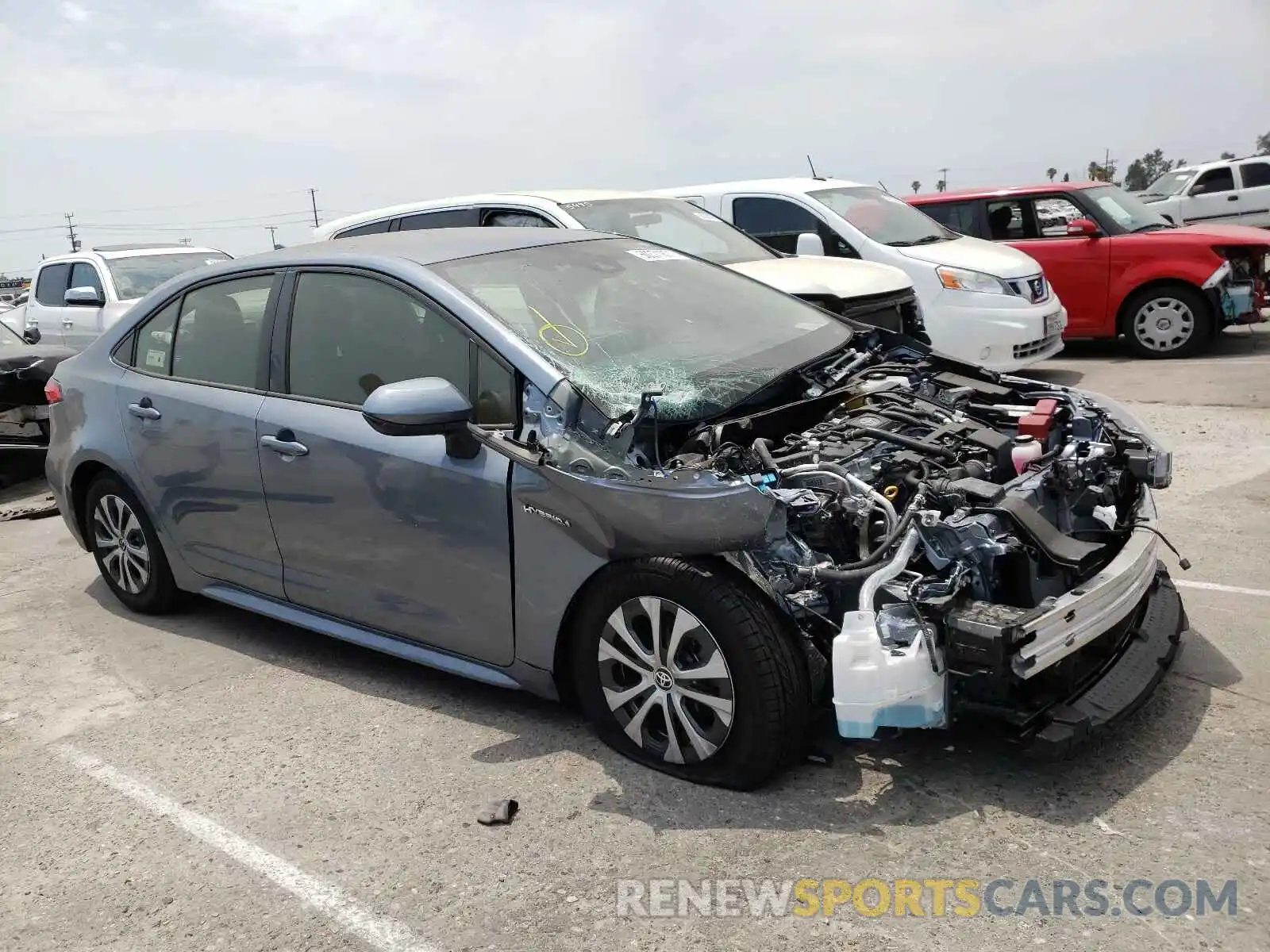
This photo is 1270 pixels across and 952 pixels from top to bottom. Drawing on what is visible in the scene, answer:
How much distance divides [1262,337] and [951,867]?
10549mm

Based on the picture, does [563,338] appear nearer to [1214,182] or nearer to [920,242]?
[920,242]

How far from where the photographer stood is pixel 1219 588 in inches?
183

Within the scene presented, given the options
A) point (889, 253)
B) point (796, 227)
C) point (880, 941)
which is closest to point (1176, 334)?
point (889, 253)

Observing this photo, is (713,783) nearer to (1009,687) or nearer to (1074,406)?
(1009,687)

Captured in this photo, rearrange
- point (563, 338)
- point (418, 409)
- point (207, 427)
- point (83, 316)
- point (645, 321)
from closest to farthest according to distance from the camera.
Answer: point (418, 409), point (563, 338), point (645, 321), point (207, 427), point (83, 316)

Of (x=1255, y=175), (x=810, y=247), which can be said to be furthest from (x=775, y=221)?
(x=1255, y=175)

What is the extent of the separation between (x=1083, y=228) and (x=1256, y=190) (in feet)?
33.0

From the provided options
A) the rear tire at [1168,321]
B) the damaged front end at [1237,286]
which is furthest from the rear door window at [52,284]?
the damaged front end at [1237,286]

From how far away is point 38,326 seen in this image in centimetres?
1258

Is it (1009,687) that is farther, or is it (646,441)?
(646,441)

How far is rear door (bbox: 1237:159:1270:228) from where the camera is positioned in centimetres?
1841

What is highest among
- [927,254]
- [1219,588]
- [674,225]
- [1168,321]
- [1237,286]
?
[674,225]

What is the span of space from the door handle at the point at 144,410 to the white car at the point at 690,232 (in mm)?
2793

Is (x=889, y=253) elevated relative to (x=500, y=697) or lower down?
elevated
